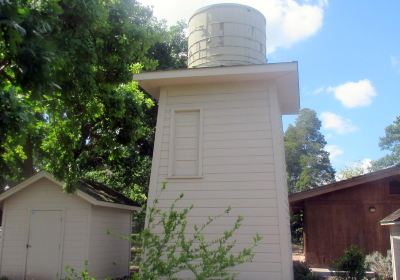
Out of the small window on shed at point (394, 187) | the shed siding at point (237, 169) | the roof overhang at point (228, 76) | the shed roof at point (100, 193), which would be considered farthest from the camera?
the small window on shed at point (394, 187)

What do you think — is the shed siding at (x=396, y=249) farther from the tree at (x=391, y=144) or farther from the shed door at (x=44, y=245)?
the tree at (x=391, y=144)

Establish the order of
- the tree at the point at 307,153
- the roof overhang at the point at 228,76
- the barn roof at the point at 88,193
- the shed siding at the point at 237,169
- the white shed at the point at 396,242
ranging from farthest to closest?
the tree at the point at 307,153
the barn roof at the point at 88,193
the white shed at the point at 396,242
the roof overhang at the point at 228,76
the shed siding at the point at 237,169

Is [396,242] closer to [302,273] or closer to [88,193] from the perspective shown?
[302,273]

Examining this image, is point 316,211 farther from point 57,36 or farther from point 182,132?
point 57,36

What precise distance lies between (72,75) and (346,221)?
1297 cm

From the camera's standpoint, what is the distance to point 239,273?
9430mm

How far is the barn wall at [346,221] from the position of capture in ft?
58.4

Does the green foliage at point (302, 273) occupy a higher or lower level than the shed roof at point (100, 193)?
lower

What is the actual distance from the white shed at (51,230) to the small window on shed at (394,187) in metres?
11.2

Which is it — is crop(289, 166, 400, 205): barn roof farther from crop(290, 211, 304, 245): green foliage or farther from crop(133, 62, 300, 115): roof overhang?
crop(290, 211, 304, 245): green foliage

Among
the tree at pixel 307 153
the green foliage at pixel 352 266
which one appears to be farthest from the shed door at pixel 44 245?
the tree at pixel 307 153

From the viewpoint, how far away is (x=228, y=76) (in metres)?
10.2

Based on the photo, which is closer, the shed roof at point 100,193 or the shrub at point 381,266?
the shed roof at point 100,193

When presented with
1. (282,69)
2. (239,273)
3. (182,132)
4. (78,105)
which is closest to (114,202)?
(78,105)
